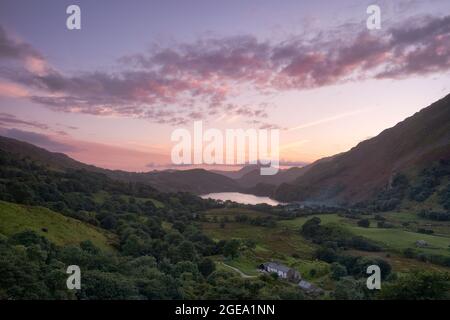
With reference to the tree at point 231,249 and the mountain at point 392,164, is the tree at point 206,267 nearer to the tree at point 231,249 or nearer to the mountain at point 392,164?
the tree at point 231,249

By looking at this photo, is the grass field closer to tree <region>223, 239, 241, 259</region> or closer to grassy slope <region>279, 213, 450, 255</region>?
grassy slope <region>279, 213, 450, 255</region>

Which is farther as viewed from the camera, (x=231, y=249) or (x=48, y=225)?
(x=231, y=249)

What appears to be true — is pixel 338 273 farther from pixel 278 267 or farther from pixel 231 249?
pixel 231 249

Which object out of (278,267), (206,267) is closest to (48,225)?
(206,267)

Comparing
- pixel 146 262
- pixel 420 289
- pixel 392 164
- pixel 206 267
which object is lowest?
pixel 206 267

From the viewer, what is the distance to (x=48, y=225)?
4141 cm

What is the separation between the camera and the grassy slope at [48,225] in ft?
122

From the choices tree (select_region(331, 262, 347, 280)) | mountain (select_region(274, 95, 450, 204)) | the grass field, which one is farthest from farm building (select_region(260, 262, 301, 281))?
mountain (select_region(274, 95, 450, 204))

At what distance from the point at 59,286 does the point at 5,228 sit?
21390 millimetres

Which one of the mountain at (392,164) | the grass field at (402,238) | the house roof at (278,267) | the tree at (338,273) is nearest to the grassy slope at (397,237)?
the grass field at (402,238)

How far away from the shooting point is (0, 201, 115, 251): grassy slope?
1465 inches

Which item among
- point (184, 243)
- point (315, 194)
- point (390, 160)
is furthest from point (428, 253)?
point (390, 160)

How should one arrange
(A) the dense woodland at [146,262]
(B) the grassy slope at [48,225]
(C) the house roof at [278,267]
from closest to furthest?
(A) the dense woodland at [146,262], (B) the grassy slope at [48,225], (C) the house roof at [278,267]
